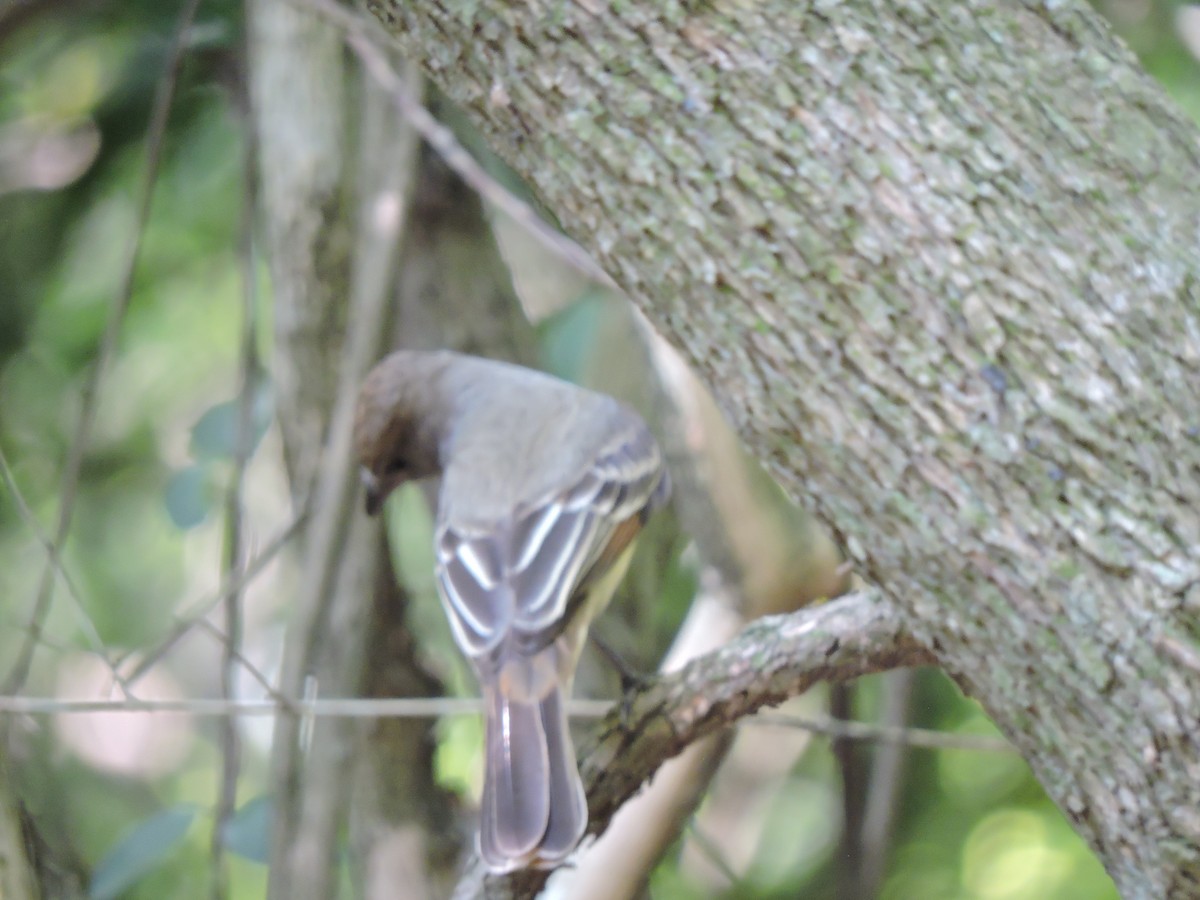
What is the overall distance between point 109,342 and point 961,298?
241 cm

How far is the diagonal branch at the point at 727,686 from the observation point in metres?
1.86

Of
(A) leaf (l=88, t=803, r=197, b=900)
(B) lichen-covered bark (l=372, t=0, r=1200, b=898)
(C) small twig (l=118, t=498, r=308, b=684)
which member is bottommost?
(A) leaf (l=88, t=803, r=197, b=900)

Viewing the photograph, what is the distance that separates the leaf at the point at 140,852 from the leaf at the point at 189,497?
635 millimetres

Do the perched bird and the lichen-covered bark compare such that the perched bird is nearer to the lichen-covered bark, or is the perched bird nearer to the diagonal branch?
the diagonal branch

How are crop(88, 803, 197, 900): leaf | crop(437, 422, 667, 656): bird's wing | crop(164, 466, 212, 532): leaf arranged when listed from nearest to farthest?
1. crop(437, 422, 667, 656): bird's wing
2. crop(88, 803, 197, 900): leaf
3. crop(164, 466, 212, 532): leaf

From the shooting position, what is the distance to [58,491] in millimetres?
3896

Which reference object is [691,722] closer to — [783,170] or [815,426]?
[815,426]

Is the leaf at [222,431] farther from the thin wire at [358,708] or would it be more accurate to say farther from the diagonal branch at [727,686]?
the diagonal branch at [727,686]

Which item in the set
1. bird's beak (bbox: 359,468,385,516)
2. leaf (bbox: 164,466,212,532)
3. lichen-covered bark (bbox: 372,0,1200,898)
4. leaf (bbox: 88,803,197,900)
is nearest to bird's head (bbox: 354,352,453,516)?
bird's beak (bbox: 359,468,385,516)

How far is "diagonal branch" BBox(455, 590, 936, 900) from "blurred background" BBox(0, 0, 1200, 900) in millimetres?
732

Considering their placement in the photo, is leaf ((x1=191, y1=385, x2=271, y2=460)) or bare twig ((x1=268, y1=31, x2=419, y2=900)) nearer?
bare twig ((x1=268, y1=31, x2=419, y2=900))

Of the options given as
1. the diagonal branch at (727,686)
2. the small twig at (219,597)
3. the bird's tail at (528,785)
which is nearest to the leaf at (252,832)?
the small twig at (219,597)

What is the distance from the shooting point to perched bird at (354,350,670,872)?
6.66ft

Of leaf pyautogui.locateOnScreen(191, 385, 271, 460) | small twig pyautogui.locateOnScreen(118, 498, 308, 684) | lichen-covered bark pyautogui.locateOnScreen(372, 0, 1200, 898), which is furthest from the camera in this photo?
leaf pyautogui.locateOnScreen(191, 385, 271, 460)
